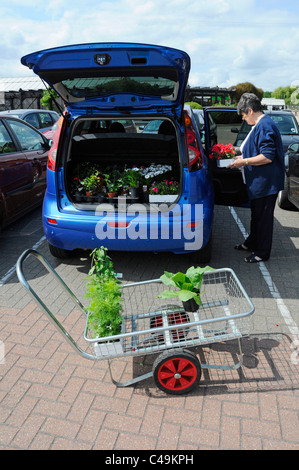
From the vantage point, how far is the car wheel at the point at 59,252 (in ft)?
14.9

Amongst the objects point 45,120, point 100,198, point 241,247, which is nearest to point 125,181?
point 100,198

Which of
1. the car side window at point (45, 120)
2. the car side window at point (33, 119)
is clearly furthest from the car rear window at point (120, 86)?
the car side window at point (45, 120)

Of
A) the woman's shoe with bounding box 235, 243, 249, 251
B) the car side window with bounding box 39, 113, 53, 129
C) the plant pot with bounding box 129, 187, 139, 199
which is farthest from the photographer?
the car side window with bounding box 39, 113, 53, 129

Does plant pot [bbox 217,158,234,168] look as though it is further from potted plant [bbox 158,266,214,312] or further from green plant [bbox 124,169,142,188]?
potted plant [bbox 158,266,214,312]

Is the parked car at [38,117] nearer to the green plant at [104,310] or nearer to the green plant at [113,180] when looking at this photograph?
the green plant at [113,180]

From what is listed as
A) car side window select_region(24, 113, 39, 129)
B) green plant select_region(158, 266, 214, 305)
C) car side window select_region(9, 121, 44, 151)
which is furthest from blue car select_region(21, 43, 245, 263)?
car side window select_region(24, 113, 39, 129)

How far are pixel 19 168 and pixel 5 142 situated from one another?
1.29 ft

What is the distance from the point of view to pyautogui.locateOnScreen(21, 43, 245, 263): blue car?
133 inches

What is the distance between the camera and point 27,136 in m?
6.09

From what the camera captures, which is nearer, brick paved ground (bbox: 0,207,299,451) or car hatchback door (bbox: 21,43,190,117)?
brick paved ground (bbox: 0,207,299,451)

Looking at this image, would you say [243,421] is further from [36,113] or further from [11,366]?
[36,113]

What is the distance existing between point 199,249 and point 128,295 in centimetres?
93

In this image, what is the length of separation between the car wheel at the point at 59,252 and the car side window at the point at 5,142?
161cm
